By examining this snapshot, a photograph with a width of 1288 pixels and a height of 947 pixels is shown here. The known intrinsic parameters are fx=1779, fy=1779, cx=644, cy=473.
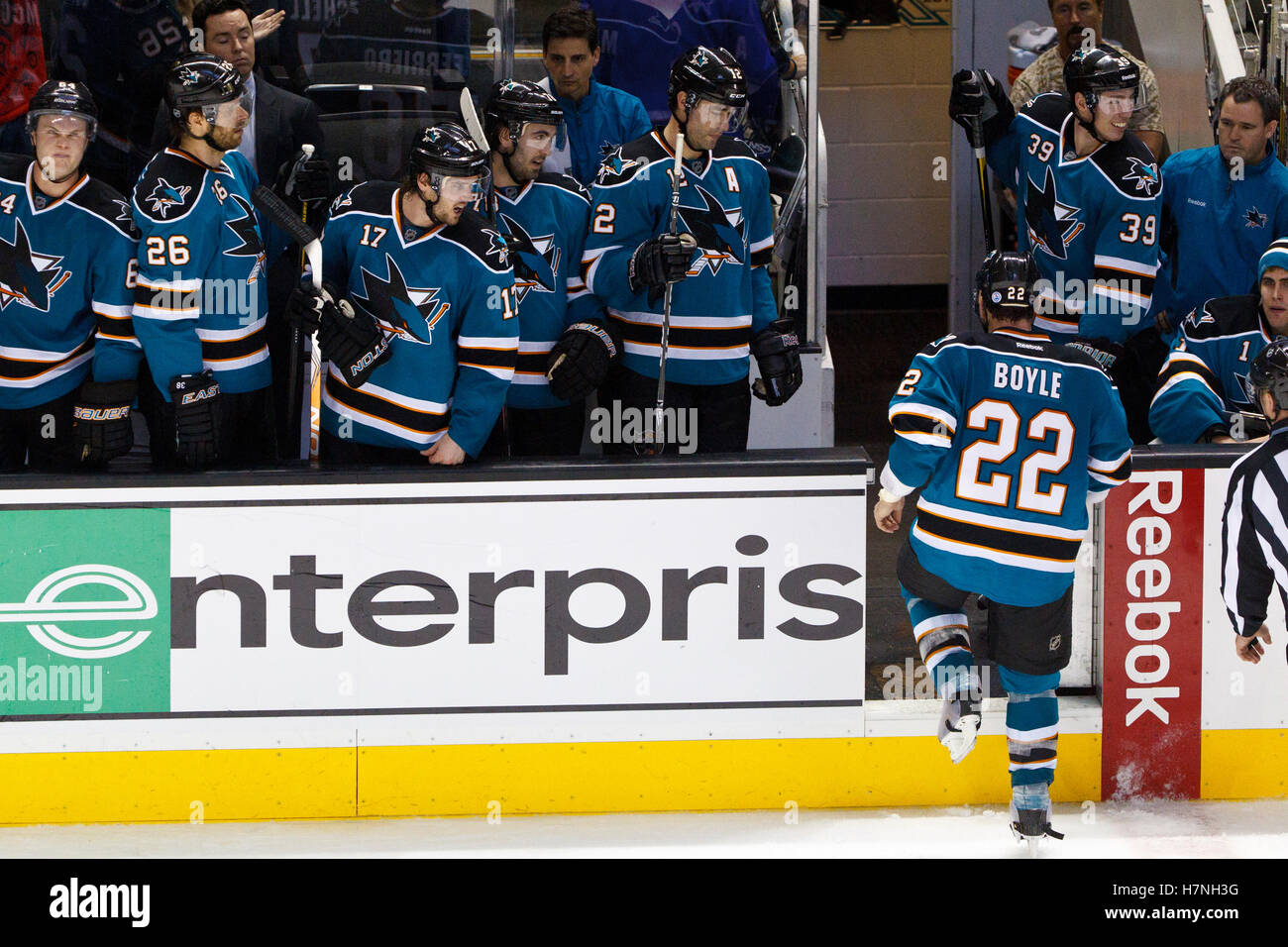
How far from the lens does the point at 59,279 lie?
170 inches

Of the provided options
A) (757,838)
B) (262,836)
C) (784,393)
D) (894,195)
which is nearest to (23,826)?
(262,836)

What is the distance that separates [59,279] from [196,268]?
353 mm

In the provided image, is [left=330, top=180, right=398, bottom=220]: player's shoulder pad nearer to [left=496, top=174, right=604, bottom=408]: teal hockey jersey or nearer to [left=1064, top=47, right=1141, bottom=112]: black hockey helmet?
[left=496, top=174, right=604, bottom=408]: teal hockey jersey

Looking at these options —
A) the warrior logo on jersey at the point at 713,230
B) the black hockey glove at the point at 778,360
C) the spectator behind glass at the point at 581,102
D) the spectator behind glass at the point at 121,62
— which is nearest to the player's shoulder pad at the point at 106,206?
the spectator behind glass at the point at 121,62

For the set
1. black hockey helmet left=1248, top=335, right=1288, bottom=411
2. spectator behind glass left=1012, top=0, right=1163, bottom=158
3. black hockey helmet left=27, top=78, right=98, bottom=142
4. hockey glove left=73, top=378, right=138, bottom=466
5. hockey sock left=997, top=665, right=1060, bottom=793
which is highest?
spectator behind glass left=1012, top=0, right=1163, bottom=158

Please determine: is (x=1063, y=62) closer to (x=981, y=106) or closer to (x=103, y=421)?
(x=981, y=106)

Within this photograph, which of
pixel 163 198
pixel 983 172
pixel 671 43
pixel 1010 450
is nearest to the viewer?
pixel 1010 450

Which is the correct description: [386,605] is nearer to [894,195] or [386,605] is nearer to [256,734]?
[256,734]

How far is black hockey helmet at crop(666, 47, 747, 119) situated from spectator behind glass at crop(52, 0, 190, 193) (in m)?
1.66

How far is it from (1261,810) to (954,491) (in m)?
1.15

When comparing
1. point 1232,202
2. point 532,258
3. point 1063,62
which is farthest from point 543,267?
point 1063,62

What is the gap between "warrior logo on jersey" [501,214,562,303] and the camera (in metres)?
4.64

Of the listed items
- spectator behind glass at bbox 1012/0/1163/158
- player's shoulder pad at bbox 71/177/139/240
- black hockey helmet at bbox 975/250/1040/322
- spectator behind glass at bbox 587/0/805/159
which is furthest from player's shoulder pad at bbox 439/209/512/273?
spectator behind glass at bbox 1012/0/1163/158

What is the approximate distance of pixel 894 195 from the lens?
30.7 feet
